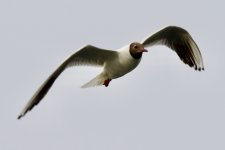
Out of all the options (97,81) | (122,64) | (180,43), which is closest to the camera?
(122,64)

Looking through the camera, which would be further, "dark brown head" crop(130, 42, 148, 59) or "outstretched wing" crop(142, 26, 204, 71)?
"outstretched wing" crop(142, 26, 204, 71)

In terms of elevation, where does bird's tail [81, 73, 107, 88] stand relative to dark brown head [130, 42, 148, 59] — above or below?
below

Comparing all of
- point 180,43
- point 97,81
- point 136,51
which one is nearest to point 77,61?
point 97,81

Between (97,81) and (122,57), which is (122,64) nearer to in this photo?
(122,57)

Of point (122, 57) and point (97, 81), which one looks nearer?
point (122, 57)

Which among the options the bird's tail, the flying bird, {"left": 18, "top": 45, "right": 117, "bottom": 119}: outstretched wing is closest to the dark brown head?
the flying bird

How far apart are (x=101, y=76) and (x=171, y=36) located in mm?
1350

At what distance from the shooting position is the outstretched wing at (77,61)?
379 inches

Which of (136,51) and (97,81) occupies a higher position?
(136,51)

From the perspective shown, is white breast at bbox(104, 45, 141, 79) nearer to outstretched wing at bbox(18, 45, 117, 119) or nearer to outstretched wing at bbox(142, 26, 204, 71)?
outstretched wing at bbox(18, 45, 117, 119)

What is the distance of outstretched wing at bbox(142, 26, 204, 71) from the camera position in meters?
10.8

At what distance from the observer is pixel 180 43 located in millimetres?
11055

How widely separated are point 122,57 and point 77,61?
0.62 m

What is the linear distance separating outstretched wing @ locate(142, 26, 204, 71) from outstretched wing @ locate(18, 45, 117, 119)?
2.57 ft
